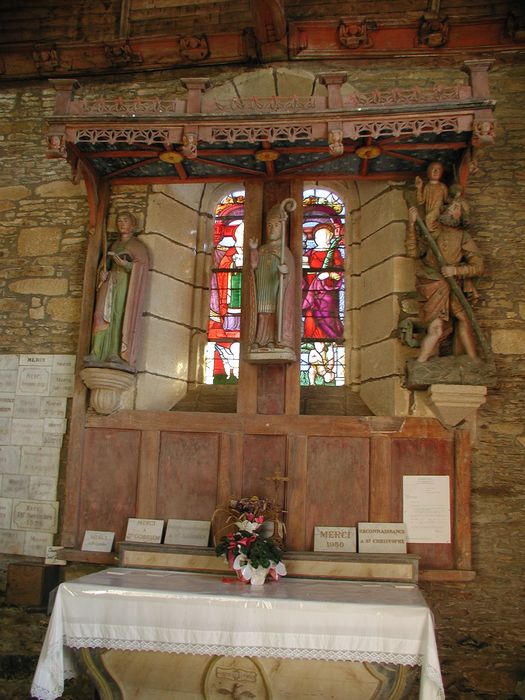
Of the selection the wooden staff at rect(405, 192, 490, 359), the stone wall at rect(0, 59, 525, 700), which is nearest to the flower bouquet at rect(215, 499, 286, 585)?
the stone wall at rect(0, 59, 525, 700)

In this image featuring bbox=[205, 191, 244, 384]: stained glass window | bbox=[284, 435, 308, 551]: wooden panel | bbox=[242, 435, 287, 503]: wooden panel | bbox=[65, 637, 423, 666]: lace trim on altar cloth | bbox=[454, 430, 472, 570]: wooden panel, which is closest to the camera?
Answer: bbox=[65, 637, 423, 666]: lace trim on altar cloth

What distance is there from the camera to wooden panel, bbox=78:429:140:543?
18.3 ft

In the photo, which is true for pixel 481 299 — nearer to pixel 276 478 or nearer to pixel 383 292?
pixel 383 292

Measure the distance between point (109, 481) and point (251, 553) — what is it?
155cm

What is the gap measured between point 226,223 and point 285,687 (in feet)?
14.0

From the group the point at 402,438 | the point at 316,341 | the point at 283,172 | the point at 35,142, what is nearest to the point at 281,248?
the point at 283,172

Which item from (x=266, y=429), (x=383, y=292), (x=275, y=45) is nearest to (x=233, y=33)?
(x=275, y=45)

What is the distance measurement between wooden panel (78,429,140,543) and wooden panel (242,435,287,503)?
0.90 m

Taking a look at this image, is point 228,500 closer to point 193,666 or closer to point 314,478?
point 314,478

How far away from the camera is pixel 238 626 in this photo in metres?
4.08

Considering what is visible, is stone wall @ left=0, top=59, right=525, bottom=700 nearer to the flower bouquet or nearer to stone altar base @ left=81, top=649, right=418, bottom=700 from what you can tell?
stone altar base @ left=81, top=649, right=418, bottom=700

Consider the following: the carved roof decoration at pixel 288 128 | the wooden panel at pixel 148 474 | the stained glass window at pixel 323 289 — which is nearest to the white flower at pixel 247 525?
the wooden panel at pixel 148 474

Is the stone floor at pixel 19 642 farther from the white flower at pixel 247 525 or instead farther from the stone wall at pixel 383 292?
the stone wall at pixel 383 292

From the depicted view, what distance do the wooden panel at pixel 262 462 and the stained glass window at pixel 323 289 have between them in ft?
3.27
